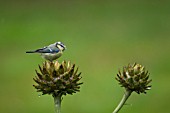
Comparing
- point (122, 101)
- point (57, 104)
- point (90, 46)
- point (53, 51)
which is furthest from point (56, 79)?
point (90, 46)

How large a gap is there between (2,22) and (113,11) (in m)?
4.96

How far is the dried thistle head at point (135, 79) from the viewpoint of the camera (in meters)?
3.25

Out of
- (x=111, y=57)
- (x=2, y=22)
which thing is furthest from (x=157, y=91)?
(x=2, y=22)

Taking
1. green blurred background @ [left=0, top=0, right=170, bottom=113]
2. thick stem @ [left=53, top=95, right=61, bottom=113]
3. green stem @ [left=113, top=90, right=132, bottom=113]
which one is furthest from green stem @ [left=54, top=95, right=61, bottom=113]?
green blurred background @ [left=0, top=0, right=170, bottom=113]

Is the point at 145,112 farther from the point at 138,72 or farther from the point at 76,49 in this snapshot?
the point at 138,72

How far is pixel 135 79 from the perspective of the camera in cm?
327

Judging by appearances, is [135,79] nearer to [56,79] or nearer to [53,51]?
[56,79]

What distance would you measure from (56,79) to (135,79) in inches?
17.7

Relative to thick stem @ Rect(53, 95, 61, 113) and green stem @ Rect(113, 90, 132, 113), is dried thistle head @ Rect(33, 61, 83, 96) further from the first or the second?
green stem @ Rect(113, 90, 132, 113)

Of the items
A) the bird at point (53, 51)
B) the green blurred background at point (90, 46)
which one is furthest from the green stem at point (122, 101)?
the green blurred background at point (90, 46)

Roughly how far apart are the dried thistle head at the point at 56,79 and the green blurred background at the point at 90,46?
1017cm

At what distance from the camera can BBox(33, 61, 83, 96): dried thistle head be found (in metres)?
3.06

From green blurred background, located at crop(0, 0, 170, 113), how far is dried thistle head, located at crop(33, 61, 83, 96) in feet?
33.4

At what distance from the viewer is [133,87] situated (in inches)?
129
